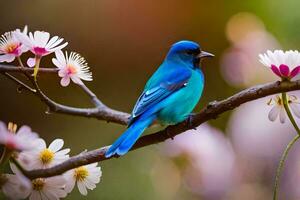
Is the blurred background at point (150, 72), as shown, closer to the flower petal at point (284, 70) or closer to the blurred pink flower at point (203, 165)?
the blurred pink flower at point (203, 165)

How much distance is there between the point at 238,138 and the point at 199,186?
0.37 feet

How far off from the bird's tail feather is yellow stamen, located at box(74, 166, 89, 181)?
3 cm

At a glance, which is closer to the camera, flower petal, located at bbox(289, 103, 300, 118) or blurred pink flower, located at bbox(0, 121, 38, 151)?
blurred pink flower, located at bbox(0, 121, 38, 151)

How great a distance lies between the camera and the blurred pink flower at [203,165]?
0.86 metres

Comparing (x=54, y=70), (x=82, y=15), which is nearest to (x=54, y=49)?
(x=54, y=70)

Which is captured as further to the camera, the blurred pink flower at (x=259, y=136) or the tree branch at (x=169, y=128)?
the blurred pink flower at (x=259, y=136)

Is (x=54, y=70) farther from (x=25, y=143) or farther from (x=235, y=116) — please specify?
(x=235, y=116)

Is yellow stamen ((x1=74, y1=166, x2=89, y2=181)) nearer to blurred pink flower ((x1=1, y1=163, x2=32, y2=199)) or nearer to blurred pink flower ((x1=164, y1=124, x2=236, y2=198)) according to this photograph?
blurred pink flower ((x1=1, y1=163, x2=32, y2=199))

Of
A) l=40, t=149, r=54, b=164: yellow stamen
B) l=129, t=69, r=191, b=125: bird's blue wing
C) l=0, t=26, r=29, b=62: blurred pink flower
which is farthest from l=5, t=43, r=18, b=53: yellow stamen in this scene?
l=129, t=69, r=191, b=125: bird's blue wing

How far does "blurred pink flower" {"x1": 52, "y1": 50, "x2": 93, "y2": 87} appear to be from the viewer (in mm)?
533

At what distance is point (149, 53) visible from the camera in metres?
1.63

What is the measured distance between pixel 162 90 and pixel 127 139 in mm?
228

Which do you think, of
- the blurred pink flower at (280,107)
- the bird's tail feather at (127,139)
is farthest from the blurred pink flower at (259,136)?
the blurred pink flower at (280,107)

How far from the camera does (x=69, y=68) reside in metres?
0.54
